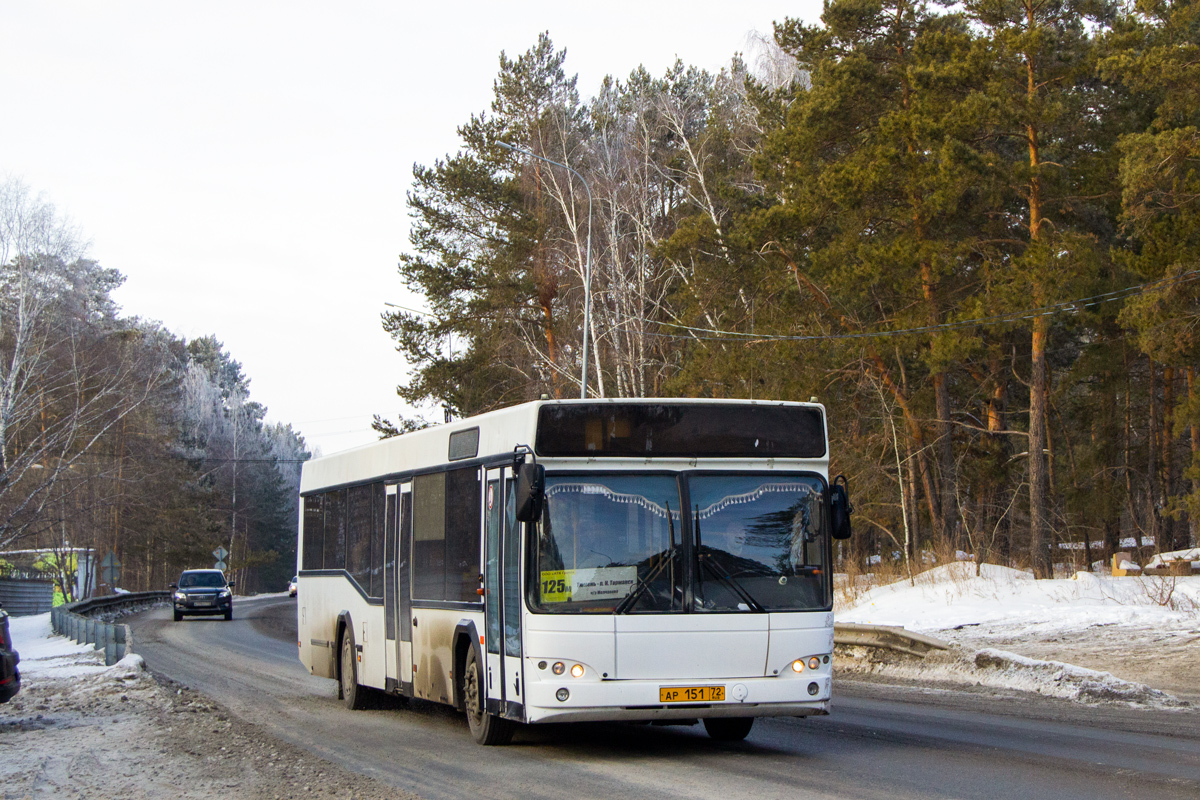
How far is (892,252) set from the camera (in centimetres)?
3319

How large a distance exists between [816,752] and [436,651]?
369 cm

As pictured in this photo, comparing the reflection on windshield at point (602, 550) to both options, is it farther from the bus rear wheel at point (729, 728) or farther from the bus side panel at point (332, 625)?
the bus side panel at point (332, 625)

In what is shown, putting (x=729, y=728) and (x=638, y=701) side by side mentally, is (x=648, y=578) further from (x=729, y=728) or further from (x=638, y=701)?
(x=729, y=728)

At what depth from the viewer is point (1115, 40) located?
30.1m

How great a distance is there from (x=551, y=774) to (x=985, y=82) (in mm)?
26164

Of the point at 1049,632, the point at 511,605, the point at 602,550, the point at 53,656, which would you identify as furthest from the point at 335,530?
the point at 1049,632

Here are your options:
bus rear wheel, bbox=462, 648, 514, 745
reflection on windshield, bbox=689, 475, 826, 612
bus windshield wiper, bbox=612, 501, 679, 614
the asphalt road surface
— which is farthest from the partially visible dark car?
reflection on windshield, bbox=689, 475, 826, 612

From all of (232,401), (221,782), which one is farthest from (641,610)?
(232,401)

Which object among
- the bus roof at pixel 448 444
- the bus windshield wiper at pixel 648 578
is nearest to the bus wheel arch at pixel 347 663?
the bus roof at pixel 448 444

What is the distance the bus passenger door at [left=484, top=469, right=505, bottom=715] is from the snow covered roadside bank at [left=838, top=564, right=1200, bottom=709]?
22.7ft

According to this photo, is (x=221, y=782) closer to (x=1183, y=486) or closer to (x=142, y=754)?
(x=142, y=754)

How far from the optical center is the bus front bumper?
A: 32.1 ft

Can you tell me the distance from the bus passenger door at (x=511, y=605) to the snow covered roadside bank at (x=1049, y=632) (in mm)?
7011

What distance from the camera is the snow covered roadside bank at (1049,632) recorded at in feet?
49.1
